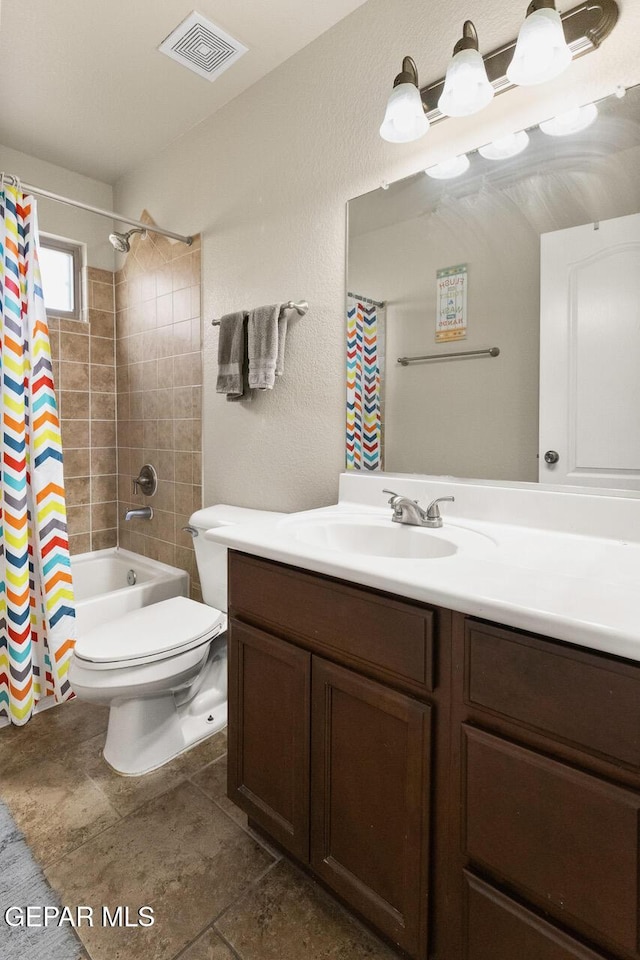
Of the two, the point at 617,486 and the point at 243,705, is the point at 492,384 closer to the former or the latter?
the point at 617,486

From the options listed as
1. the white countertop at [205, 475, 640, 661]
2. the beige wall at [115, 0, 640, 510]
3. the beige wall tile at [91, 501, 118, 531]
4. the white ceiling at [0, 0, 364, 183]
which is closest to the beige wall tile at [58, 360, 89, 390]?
the beige wall tile at [91, 501, 118, 531]

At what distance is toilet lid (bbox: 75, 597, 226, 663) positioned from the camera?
150 centimetres

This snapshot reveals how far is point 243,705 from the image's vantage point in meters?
1.24

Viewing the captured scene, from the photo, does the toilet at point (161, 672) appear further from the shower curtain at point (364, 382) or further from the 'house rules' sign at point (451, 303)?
the 'house rules' sign at point (451, 303)

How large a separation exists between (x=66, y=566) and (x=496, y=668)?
1.68 meters

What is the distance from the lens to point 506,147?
4.28ft

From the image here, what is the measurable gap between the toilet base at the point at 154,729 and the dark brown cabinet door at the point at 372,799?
2.51 feet

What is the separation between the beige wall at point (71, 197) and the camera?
95.8 inches

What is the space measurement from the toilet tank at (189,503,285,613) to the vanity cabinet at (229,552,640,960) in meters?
0.63

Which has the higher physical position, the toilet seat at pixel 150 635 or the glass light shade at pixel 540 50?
the glass light shade at pixel 540 50

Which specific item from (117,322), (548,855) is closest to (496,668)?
(548,855)

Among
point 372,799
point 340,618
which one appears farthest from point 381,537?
point 372,799

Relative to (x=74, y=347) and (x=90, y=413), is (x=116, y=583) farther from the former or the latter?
(x=74, y=347)

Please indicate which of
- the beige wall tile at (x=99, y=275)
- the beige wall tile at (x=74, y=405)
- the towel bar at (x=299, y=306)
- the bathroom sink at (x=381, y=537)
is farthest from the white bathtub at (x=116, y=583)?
the beige wall tile at (x=99, y=275)
